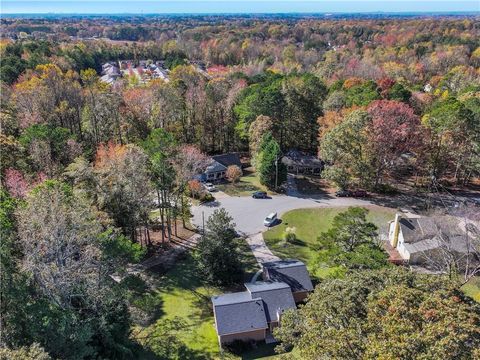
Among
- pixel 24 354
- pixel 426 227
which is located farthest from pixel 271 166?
pixel 24 354

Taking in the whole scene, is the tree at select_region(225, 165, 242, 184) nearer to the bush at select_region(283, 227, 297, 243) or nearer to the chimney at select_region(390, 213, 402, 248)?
the bush at select_region(283, 227, 297, 243)

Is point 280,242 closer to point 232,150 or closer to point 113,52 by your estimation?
point 232,150

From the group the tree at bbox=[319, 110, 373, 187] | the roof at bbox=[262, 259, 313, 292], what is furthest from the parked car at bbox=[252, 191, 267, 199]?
the roof at bbox=[262, 259, 313, 292]

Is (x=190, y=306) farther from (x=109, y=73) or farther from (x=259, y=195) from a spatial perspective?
(x=109, y=73)

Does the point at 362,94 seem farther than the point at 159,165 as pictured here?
Yes

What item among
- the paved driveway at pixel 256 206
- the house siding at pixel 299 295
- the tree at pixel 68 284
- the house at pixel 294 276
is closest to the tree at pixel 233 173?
the paved driveway at pixel 256 206

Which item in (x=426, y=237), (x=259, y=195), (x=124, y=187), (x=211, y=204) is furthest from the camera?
(x=259, y=195)

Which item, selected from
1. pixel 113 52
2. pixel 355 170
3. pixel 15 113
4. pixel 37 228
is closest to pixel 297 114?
pixel 355 170
